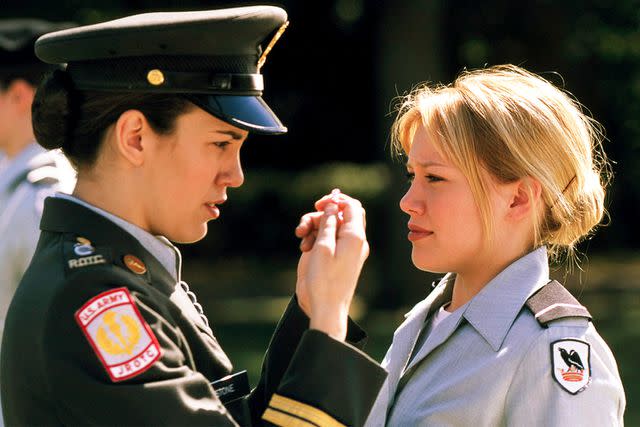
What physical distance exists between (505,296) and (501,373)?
0.25 m

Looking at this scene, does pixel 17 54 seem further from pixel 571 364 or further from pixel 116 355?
pixel 571 364

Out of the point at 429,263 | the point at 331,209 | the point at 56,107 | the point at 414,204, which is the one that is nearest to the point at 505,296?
the point at 429,263

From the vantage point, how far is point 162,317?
2.25 m

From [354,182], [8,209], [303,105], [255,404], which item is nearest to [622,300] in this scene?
[354,182]

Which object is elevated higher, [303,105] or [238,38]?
[238,38]

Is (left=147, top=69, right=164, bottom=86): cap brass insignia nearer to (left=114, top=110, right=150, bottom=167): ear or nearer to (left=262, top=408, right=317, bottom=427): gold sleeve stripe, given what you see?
(left=114, top=110, right=150, bottom=167): ear

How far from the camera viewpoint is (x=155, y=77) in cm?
229

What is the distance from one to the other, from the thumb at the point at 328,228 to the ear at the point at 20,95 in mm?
2559

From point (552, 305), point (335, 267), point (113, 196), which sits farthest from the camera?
point (552, 305)

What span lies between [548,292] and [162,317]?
40.0 inches

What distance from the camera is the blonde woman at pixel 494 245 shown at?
2.48 m

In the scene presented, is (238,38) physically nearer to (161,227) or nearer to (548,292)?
(161,227)

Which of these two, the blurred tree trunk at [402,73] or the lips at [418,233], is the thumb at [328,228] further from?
the blurred tree trunk at [402,73]

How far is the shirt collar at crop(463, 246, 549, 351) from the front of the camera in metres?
2.58
